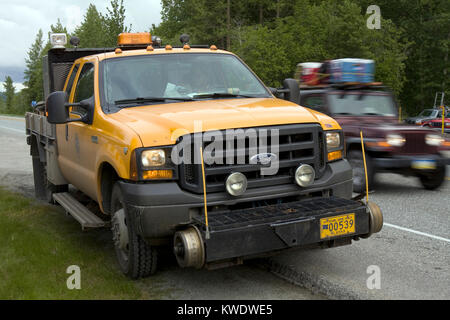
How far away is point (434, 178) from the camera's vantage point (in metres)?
9.79

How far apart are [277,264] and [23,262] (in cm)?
245

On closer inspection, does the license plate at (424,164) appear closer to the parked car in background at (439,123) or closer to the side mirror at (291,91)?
the side mirror at (291,91)

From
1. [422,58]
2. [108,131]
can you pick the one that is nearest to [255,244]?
[108,131]

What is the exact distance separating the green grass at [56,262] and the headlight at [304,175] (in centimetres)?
144

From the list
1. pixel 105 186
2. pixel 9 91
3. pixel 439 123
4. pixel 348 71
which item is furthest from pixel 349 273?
pixel 9 91

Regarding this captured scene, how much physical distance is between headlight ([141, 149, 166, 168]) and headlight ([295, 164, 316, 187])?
1.13 metres

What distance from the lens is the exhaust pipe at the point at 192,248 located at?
4.17 meters

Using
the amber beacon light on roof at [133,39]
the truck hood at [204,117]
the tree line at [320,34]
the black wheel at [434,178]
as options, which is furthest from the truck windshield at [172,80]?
the tree line at [320,34]

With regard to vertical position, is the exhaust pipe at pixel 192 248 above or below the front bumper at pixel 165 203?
below

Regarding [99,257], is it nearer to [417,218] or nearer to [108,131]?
[108,131]

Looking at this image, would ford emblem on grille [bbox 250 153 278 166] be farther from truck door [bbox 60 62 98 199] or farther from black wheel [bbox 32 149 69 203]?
black wheel [bbox 32 149 69 203]

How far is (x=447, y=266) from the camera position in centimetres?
536

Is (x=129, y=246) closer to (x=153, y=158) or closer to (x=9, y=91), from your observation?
(x=153, y=158)

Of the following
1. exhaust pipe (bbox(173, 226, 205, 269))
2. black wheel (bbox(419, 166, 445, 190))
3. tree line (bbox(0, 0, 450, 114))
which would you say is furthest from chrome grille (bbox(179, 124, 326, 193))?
tree line (bbox(0, 0, 450, 114))
